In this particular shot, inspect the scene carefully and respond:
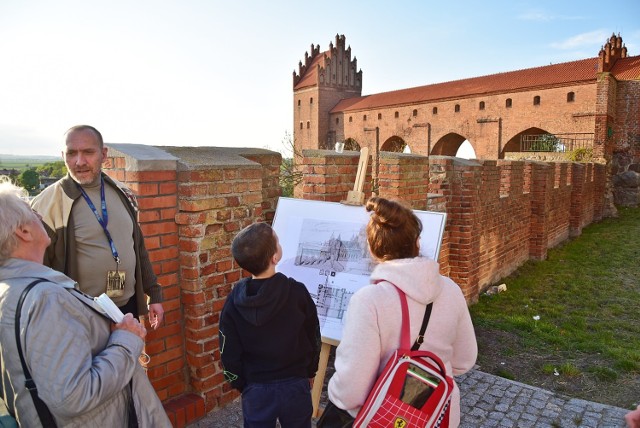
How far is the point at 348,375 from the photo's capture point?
1.87 metres

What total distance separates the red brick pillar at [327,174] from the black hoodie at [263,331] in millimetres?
1966

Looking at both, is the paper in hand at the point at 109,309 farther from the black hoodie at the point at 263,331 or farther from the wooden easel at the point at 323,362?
the wooden easel at the point at 323,362

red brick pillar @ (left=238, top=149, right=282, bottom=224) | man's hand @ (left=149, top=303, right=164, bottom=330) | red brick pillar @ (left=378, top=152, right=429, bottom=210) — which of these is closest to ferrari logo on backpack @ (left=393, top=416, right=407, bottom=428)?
man's hand @ (left=149, top=303, right=164, bottom=330)

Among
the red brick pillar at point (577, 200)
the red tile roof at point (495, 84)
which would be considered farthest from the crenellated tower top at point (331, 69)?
the red brick pillar at point (577, 200)

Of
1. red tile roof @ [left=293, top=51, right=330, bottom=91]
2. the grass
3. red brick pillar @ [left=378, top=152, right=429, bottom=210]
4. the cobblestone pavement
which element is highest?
red tile roof @ [left=293, top=51, right=330, bottom=91]

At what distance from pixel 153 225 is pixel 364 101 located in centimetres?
3970

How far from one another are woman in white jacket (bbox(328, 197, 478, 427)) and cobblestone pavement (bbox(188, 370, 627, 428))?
5.41 feet

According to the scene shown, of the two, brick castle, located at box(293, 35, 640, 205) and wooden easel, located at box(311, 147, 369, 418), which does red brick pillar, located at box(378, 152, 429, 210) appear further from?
brick castle, located at box(293, 35, 640, 205)

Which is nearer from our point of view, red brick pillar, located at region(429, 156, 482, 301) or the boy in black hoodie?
the boy in black hoodie

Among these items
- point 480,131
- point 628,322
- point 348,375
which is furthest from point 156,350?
point 480,131

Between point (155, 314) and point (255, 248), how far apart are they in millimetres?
1154

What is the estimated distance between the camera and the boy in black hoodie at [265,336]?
217cm

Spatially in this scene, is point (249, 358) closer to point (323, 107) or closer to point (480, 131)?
point (480, 131)

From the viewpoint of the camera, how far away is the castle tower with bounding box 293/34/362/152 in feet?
150
